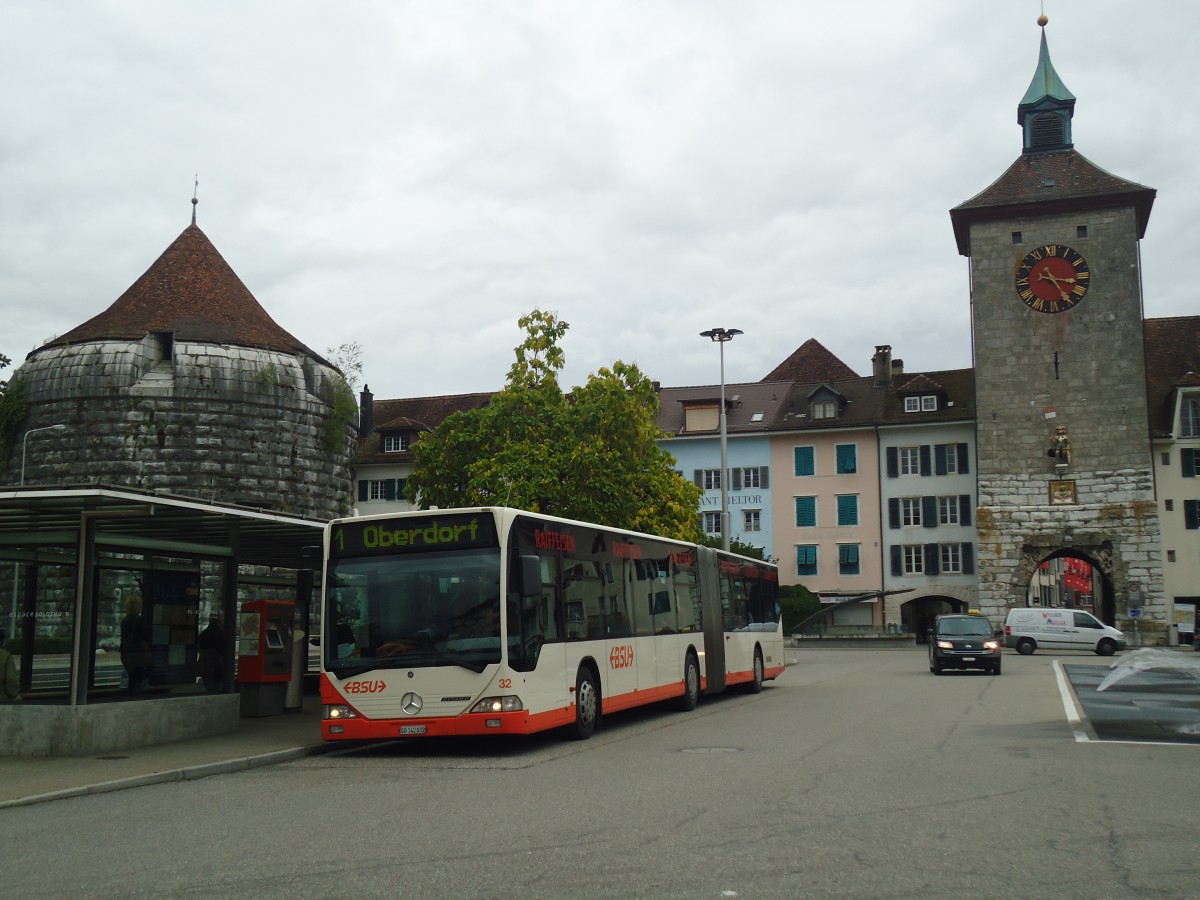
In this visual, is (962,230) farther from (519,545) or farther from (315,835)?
(315,835)

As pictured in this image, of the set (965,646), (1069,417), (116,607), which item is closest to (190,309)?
(965,646)

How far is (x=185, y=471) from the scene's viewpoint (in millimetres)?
51875

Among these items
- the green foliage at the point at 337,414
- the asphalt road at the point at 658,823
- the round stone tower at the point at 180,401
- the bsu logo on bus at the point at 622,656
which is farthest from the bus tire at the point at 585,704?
the green foliage at the point at 337,414

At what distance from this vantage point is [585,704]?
16500 mm

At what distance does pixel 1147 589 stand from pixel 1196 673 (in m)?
26.1

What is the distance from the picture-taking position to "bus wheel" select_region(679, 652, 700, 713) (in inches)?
834

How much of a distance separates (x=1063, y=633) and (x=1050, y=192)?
75.3ft

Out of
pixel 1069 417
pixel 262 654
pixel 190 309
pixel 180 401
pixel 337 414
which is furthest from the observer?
pixel 1069 417

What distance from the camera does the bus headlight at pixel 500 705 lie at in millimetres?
14188

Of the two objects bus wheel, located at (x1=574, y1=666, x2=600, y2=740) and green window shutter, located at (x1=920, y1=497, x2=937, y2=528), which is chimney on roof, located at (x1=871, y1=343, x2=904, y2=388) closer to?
green window shutter, located at (x1=920, y1=497, x2=937, y2=528)

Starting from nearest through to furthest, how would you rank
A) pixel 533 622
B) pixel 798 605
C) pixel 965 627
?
pixel 533 622, pixel 965 627, pixel 798 605

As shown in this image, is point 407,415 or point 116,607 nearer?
point 116,607

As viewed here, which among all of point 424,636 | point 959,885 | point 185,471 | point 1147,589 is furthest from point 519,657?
point 1147,589

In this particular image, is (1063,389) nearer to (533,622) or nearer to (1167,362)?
(1167,362)
